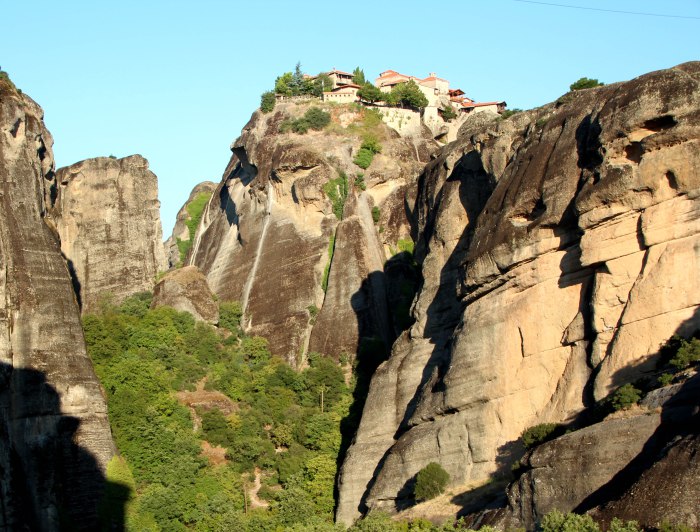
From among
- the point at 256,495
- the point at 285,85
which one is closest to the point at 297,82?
the point at 285,85

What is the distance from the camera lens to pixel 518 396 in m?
46.7

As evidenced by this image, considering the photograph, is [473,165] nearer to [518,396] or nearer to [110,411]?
[518,396]

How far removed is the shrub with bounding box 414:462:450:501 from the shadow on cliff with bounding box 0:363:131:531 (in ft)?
45.3

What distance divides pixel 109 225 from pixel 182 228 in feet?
51.5

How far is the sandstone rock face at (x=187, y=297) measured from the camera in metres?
70.2

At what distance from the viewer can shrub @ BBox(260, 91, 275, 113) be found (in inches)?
3191

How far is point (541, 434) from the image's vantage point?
43031 mm

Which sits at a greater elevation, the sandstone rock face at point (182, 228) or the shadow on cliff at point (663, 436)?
the sandstone rock face at point (182, 228)

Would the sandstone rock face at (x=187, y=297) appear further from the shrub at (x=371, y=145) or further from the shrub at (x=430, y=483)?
the shrub at (x=430, y=483)

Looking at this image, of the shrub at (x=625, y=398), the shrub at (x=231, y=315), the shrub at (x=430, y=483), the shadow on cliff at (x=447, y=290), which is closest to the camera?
the shrub at (x=625, y=398)

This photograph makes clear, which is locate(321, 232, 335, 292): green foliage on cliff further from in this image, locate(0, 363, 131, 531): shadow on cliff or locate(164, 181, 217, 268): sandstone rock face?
locate(0, 363, 131, 531): shadow on cliff

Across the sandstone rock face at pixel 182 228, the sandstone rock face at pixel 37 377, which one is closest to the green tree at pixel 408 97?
the sandstone rock face at pixel 182 228

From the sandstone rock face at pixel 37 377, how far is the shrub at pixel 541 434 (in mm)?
19977

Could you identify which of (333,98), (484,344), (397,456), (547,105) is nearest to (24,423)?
(397,456)
